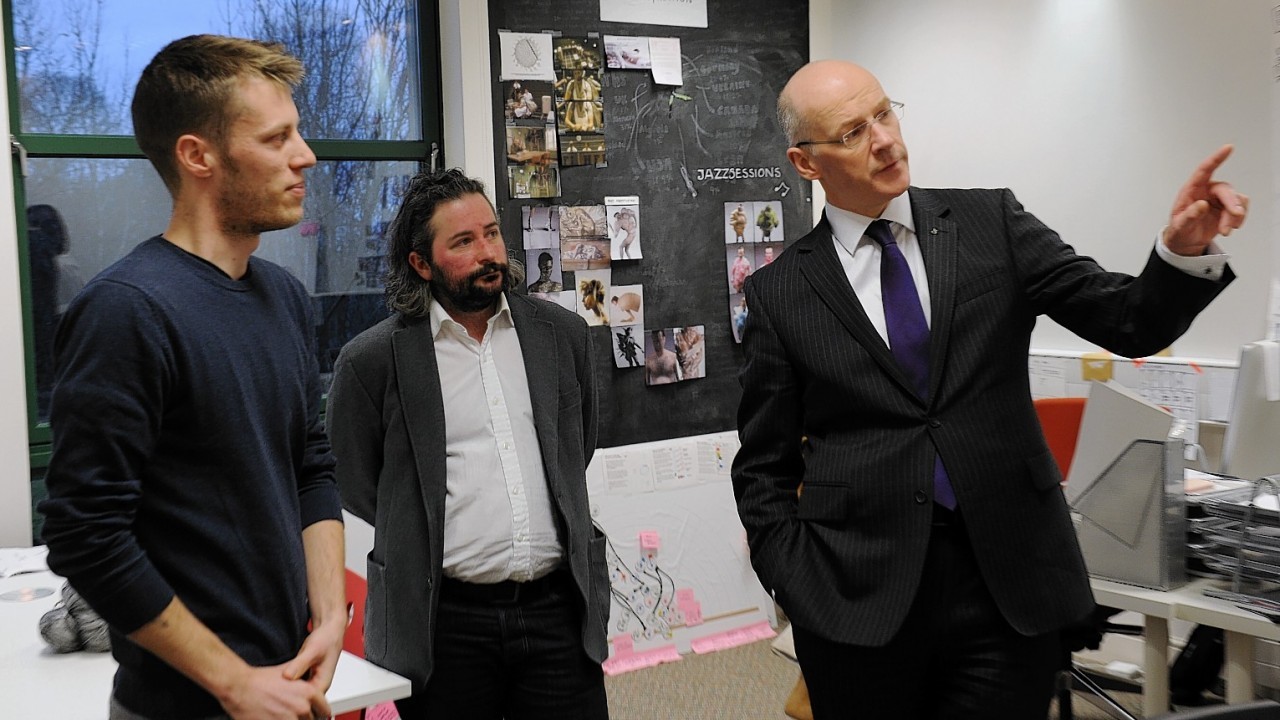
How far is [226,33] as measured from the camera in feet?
12.6

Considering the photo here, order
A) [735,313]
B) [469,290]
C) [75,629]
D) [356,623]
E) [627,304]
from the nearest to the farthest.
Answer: [75,629] < [469,290] < [356,623] < [627,304] < [735,313]

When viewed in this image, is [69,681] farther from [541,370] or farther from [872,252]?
[872,252]

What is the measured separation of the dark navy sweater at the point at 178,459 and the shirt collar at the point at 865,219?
921 mm

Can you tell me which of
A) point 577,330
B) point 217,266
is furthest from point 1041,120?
point 217,266

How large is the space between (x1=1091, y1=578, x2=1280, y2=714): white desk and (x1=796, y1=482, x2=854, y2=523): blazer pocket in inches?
42.3

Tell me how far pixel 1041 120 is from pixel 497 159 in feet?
6.56

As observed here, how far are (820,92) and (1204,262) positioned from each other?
0.67 meters

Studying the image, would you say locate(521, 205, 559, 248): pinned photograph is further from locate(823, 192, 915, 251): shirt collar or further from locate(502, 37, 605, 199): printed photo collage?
locate(823, 192, 915, 251): shirt collar

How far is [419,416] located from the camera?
6.94 ft

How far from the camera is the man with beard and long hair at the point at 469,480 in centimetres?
204

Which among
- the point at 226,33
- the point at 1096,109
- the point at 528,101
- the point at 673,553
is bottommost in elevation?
the point at 673,553

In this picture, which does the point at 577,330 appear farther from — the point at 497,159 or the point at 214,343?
the point at 497,159

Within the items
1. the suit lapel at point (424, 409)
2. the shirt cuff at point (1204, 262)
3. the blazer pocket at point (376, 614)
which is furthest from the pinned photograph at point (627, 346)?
the shirt cuff at point (1204, 262)

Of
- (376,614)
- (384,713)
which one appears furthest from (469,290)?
(384,713)
